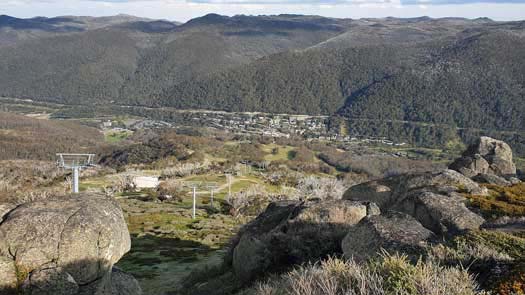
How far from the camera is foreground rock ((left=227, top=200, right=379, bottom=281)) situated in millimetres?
18406

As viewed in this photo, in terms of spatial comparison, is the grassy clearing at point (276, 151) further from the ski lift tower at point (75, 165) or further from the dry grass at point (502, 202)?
the dry grass at point (502, 202)

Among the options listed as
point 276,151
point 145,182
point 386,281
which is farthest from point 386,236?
point 276,151

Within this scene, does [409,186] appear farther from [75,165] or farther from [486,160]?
[75,165]

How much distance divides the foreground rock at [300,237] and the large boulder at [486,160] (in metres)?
17.6

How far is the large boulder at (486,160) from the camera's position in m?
37.1

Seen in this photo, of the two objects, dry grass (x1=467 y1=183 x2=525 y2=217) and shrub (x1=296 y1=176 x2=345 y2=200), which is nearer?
dry grass (x1=467 y1=183 x2=525 y2=217)

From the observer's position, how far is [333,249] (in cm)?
1806

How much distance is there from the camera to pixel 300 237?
18.6 meters

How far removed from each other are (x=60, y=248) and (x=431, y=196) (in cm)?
1312

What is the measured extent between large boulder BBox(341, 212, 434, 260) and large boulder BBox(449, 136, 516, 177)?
67.2ft

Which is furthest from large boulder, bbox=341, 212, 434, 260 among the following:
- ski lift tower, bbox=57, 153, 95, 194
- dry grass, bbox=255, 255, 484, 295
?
ski lift tower, bbox=57, 153, 95, 194

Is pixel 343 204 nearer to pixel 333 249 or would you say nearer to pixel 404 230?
pixel 333 249

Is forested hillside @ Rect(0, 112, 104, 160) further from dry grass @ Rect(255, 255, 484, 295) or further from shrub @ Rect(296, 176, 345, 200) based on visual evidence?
dry grass @ Rect(255, 255, 484, 295)

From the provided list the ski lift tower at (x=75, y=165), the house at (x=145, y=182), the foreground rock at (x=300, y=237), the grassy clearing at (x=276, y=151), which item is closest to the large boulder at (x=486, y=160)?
the foreground rock at (x=300, y=237)
